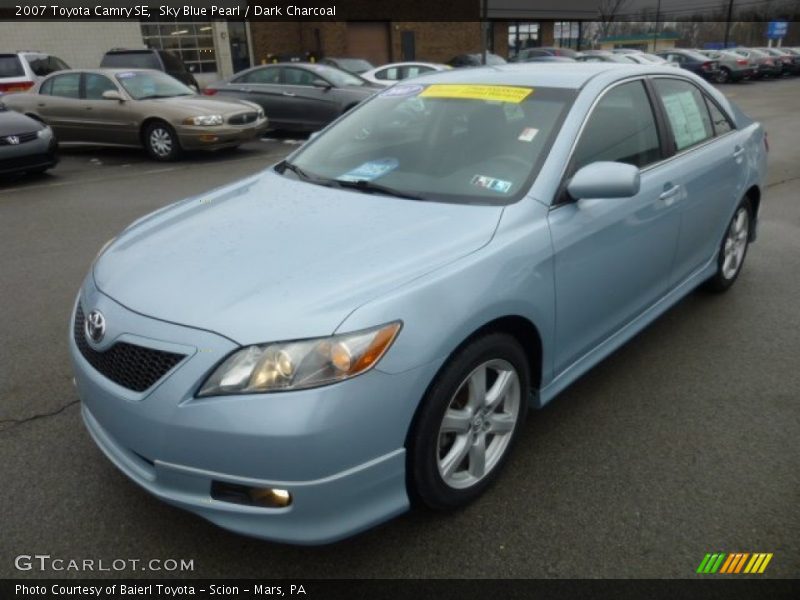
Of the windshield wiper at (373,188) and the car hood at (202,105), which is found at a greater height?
the windshield wiper at (373,188)

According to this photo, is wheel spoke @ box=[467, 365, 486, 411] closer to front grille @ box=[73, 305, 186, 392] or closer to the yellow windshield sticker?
front grille @ box=[73, 305, 186, 392]

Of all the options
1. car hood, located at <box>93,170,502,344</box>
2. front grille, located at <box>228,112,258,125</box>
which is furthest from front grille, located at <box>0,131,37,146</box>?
car hood, located at <box>93,170,502,344</box>

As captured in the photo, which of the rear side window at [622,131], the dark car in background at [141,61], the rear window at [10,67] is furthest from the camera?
the dark car in background at [141,61]

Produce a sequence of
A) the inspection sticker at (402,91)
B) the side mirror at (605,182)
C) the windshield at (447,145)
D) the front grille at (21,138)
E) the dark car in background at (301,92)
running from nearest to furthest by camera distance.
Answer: the side mirror at (605,182) < the windshield at (447,145) < the inspection sticker at (402,91) < the front grille at (21,138) < the dark car in background at (301,92)

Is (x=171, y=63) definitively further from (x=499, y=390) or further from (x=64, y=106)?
(x=499, y=390)

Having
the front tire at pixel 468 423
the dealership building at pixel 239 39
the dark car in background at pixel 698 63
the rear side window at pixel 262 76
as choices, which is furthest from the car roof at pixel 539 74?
the dark car in background at pixel 698 63

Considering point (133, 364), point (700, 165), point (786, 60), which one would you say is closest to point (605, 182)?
point (700, 165)

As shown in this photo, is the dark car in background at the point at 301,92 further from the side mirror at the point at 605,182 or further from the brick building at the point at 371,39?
the brick building at the point at 371,39

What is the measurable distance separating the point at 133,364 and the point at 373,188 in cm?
134

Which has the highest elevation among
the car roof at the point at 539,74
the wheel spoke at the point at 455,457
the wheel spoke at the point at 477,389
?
the car roof at the point at 539,74

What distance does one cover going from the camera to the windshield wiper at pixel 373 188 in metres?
2.87

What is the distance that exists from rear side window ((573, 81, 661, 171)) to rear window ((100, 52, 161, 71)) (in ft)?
46.7

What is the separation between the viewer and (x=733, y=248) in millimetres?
4559

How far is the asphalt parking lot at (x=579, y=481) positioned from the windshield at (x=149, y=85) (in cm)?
738
